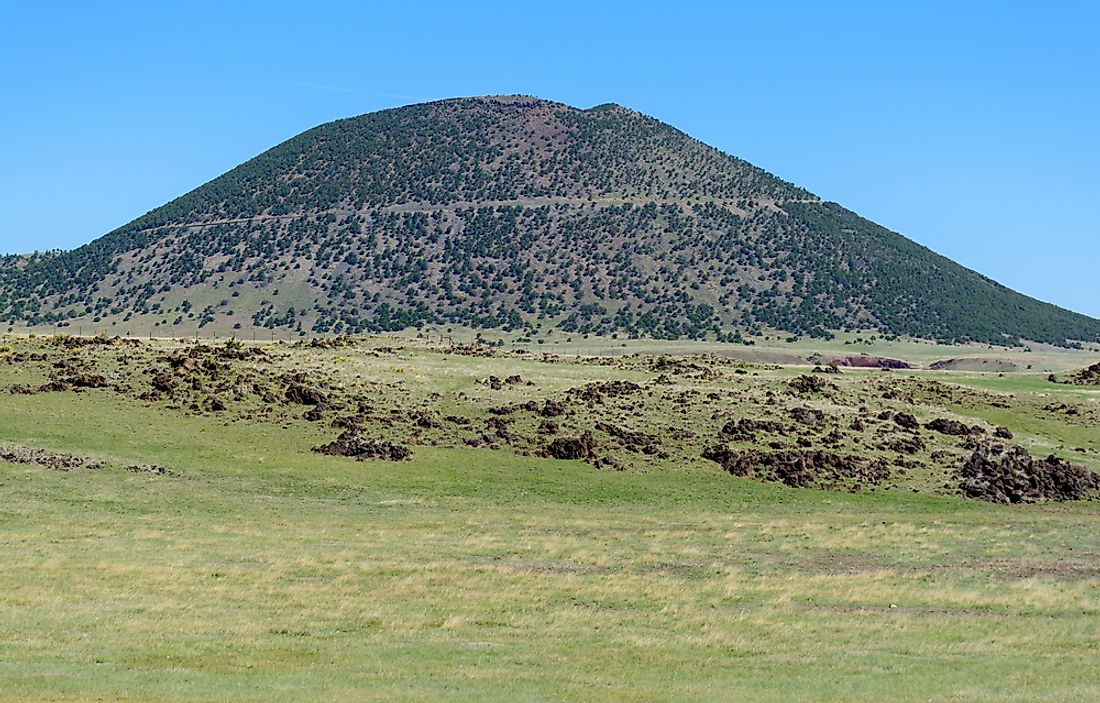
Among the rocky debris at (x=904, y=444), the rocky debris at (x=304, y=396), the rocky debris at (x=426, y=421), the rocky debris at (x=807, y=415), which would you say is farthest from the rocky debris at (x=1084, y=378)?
the rocky debris at (x=304, y=396)

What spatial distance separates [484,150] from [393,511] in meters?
161

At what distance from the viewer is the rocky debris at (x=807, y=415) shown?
60.3 meters

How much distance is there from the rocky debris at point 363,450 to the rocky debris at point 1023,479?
22.7 m

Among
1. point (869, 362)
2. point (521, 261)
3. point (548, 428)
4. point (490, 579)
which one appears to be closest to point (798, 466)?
point (548, 428)

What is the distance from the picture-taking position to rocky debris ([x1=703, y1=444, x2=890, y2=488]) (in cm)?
5247

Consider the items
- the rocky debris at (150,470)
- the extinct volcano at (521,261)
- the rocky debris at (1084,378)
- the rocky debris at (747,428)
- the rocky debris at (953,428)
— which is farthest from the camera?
the extinct volcano at (521,261)

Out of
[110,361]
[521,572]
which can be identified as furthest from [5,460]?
[521,572]

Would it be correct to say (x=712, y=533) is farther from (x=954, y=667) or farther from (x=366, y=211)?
(x=366, y=211)

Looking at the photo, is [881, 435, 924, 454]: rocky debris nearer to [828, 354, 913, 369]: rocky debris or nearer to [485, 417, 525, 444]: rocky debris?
[485, 417, 525, 444]: rocky debris

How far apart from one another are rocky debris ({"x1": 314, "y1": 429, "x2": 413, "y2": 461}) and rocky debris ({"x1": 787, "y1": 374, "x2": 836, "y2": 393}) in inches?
963

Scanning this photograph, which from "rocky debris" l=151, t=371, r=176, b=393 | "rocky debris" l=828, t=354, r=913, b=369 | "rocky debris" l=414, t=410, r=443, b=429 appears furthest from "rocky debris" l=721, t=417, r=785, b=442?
"rocky debris" l=828, t=354, r=913, b=369

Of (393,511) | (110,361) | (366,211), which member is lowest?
(393,511)

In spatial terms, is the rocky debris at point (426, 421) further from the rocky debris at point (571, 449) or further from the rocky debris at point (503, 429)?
the rocky debris at point (571, 449)

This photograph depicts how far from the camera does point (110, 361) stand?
64.1 m
